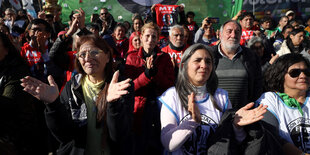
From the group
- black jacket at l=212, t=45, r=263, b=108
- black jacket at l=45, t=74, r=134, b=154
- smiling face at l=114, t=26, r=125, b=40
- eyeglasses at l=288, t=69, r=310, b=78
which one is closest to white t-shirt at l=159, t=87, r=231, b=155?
black jacket at l=45, t=74, r=134, b=154

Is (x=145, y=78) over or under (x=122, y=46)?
under

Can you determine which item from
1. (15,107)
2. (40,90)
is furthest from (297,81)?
(15,107)

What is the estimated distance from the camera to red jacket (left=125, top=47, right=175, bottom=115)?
298cm

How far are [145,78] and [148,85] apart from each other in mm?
200

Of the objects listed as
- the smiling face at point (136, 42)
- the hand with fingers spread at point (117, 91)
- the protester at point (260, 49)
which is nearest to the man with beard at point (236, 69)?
the protester at point (260, 49)

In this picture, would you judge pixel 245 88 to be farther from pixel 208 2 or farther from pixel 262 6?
pixel 262 6

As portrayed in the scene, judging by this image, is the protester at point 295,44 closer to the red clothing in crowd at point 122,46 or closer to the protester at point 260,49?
the protester at point 260,49

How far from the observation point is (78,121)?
7.06 ft

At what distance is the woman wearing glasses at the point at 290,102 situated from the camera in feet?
7.16

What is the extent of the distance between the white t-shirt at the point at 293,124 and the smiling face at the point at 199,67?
615 millimetres

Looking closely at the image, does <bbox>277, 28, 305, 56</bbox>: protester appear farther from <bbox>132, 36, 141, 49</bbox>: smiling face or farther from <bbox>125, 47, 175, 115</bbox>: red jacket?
<bbox>125, 47, 175, 115</bbox>: red jacket

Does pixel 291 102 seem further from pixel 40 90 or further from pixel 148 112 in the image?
pixel 40 90

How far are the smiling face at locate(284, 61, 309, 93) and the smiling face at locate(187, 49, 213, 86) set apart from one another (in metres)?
0.72

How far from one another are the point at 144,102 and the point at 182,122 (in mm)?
1042
